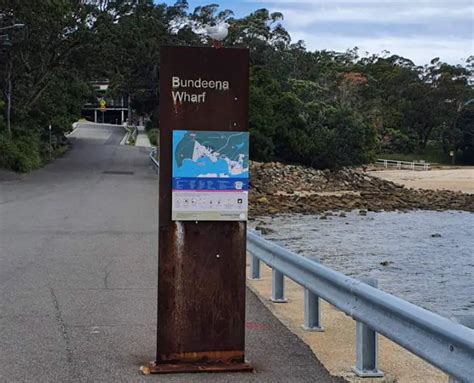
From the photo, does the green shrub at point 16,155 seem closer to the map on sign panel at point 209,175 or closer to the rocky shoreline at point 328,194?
the rocky shoreline at point 328,194

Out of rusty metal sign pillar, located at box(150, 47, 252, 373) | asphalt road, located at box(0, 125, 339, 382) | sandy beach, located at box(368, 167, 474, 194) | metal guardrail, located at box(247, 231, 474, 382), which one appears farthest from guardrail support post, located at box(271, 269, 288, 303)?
sandy beach, located at box(368, 167, 474, 194)

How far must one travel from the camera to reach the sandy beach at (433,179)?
6556 cm

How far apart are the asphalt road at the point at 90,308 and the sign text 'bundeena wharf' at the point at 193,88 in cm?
213

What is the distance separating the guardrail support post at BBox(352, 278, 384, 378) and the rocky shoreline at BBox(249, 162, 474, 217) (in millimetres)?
29697

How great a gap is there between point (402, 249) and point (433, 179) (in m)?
52.8

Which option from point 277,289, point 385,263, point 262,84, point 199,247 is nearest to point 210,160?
point 199,247

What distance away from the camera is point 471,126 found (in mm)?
102938

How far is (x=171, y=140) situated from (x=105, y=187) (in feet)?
90.1

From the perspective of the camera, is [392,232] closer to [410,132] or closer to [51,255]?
[51,255]

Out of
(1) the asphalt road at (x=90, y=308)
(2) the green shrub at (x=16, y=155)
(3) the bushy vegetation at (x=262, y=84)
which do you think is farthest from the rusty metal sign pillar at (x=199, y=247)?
(2) the green shrub at (x=16, y=155)

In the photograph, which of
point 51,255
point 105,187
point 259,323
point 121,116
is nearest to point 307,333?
point 259,323

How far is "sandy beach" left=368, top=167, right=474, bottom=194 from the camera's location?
65562 mm

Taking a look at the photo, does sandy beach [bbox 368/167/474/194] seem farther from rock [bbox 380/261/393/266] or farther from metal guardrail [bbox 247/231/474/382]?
metal guardrail [bbox 247/231/474/382]

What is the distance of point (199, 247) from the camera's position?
231 inches
